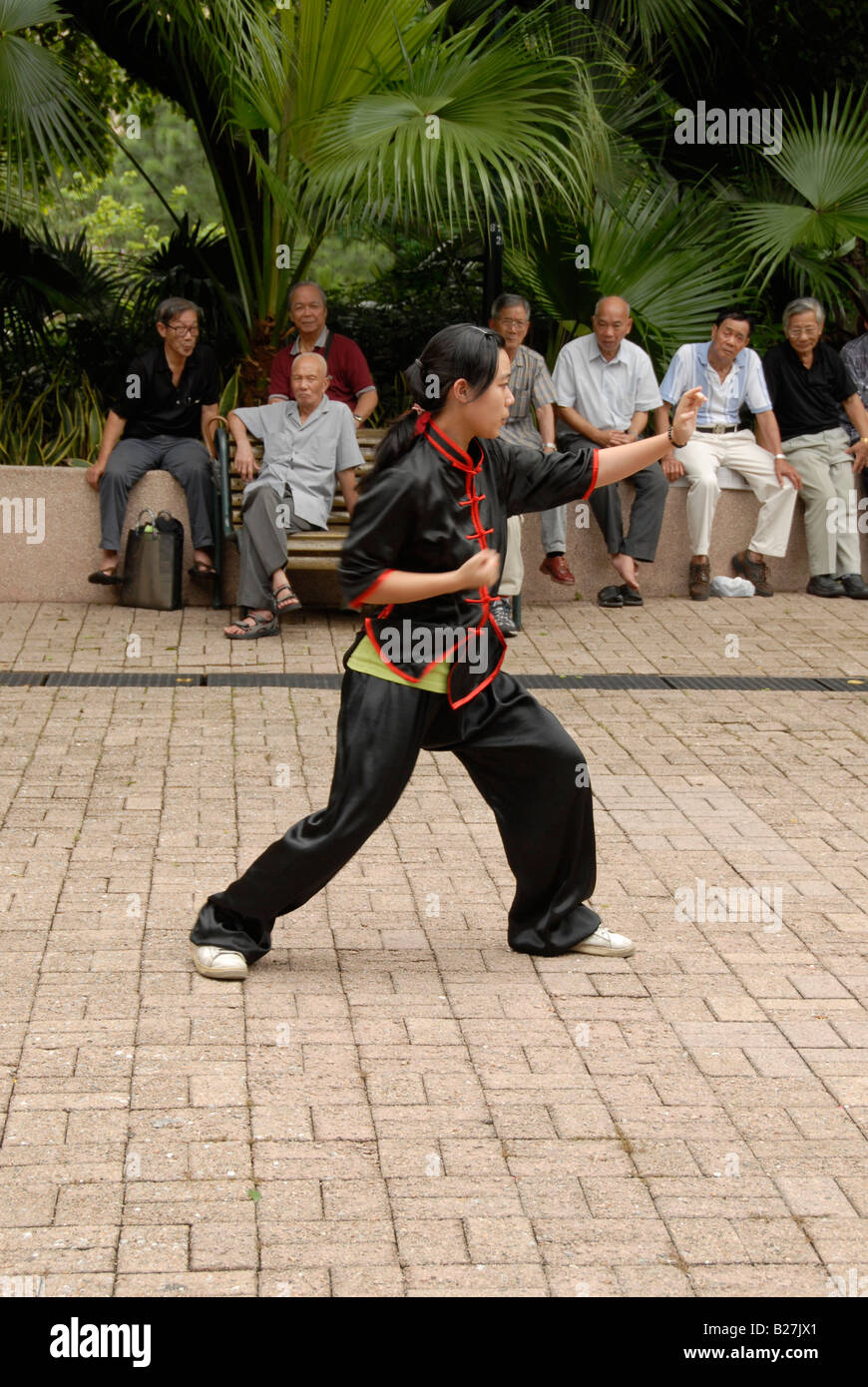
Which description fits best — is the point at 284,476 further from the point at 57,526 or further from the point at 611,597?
the point at 611,597

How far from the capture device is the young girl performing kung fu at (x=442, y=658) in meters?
4.67

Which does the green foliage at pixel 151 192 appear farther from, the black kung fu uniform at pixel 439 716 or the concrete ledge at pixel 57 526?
the black kung fu uniform at pixel 439 716

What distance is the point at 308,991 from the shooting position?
16.3ft

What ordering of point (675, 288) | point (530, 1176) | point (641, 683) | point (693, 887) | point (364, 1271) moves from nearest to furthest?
point (364, 1271), point (530, 1176), point (693, 887), point (641, 683), point (675, 288)

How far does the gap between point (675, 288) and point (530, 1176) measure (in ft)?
28.1

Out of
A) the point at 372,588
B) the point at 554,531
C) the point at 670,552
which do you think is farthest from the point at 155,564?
the point at 372,588

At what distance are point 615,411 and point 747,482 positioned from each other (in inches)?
43.0

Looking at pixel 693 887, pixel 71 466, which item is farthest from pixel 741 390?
pixel 693 887

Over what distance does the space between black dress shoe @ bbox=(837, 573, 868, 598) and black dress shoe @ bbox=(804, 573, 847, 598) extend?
0.07 feet

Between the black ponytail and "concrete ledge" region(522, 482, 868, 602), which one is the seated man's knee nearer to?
"concrete ledge" region(522, 482, 868, 602)

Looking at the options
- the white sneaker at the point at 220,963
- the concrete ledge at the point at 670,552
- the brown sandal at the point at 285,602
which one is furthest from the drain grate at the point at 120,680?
the white sneaker at the point at 220,963

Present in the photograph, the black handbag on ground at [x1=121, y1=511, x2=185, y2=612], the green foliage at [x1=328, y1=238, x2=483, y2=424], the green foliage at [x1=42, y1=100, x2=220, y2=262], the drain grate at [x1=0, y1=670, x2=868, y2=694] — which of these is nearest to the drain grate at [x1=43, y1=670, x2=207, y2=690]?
the drain grate at [x1=0, y1=670, x2=868, y2=694]

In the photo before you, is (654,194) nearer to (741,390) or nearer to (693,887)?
(741,390)

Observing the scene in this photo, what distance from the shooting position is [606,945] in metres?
5.27
